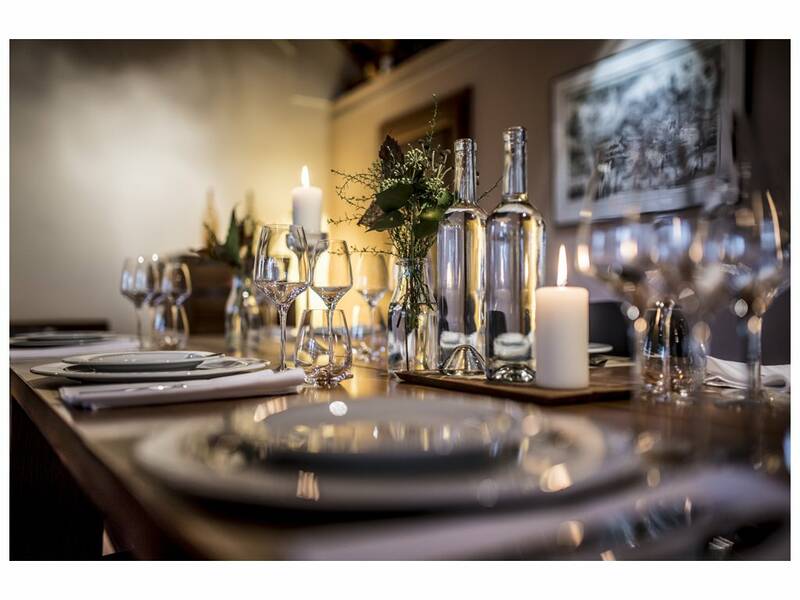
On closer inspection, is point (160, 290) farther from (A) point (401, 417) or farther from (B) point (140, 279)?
(A) point (401, 417)

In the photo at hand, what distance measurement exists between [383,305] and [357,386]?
1.97 feet

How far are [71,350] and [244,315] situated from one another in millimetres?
428

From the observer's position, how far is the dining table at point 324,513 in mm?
359

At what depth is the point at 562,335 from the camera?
0.79 m

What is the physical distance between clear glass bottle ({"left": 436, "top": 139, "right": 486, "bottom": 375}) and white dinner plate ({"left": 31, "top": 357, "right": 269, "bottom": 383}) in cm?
26

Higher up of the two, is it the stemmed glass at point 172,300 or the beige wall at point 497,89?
the beige wall at point 497,89

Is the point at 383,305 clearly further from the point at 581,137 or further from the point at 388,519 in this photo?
the point at 581,137

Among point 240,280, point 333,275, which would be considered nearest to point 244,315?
point 240,280

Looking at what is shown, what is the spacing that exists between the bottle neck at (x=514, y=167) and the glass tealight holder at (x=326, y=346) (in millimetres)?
A: 285

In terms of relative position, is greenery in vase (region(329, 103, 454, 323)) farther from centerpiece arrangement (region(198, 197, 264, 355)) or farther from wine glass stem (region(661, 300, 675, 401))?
centerpiece arrangement (region(198, 197, 264, 355))

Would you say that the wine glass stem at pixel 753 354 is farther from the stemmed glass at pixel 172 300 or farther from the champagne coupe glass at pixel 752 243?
→ the stemmed glass at pixel 172 300

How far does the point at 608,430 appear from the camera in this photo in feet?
1.96

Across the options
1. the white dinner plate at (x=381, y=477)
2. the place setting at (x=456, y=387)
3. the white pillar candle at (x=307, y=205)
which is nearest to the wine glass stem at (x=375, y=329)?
the place setting at (x=456, y=387)
